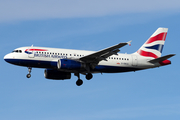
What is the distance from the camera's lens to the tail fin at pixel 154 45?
46656 millimetres

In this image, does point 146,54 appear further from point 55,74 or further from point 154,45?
point 55,74

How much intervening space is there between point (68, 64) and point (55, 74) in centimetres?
566

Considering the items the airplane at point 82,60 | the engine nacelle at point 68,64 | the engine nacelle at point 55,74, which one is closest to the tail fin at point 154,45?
the airplane at point 82,60

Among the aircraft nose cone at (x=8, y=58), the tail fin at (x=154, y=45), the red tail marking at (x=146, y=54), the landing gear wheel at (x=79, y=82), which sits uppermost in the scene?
the tail fin at (x=154, y=45)

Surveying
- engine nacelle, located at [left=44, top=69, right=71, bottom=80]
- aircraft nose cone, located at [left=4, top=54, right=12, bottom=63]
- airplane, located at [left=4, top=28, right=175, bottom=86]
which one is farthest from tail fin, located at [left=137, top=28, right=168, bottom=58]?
aircraft nose cone, located at [left=4, top=54, right=12, bottom=63]

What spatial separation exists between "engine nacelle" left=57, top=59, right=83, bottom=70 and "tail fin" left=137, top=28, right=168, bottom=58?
1032 centimetres

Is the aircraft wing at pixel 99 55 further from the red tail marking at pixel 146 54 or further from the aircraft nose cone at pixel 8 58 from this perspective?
the aircraft nose cone at pixel 8 58

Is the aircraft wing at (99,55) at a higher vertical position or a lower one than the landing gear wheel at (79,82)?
higher

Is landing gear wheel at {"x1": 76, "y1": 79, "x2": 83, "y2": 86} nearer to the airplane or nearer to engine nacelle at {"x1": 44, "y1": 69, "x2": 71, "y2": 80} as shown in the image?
the airplane

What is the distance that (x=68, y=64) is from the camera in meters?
40.3

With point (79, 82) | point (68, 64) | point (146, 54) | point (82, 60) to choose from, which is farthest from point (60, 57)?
point (146, 54)

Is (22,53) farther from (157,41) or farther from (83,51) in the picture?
(157,41)

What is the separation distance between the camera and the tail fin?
153 ft

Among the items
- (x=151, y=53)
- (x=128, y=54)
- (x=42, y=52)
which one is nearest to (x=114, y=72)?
(x=128, y=54)
